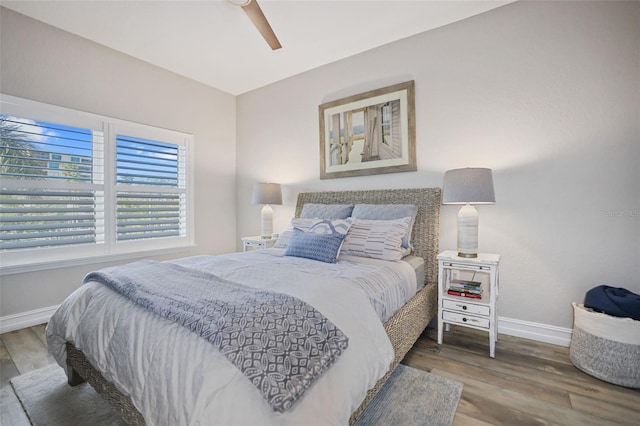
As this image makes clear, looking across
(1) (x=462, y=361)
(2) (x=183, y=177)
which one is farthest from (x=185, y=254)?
(1) (x=462, y=361)

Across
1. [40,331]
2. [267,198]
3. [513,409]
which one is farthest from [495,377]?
[40,331]

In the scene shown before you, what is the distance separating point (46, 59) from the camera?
8.99 feet

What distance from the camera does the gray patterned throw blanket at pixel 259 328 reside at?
92 cm

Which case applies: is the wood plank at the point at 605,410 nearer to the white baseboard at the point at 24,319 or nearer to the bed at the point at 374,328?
the bed at the point at 374,328

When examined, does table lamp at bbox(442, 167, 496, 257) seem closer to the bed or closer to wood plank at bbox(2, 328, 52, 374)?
the bed

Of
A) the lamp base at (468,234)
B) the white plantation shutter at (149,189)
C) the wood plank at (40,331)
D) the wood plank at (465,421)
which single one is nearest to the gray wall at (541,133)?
the lamp base at (468,234)

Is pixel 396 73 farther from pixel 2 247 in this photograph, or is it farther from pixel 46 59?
pixel 2 247

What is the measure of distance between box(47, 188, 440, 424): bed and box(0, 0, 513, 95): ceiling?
156cm

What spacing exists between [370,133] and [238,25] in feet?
5.41

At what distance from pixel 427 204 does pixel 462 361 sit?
1319 millimetres

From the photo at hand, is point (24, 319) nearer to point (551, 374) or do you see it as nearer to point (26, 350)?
point (26, 350)

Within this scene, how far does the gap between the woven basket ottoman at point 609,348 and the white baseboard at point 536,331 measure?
1.10ft

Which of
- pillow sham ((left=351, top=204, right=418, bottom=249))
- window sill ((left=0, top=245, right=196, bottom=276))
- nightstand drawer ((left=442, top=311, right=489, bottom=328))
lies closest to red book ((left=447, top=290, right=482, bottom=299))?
nightstand drawer ((left=442, top=311, right=489, bottom=328))

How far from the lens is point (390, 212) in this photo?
2.68 m
